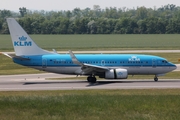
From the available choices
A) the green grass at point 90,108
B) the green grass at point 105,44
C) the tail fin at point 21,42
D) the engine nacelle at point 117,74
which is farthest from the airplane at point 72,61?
the green grass at point 105,44

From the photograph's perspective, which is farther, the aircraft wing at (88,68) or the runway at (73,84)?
the aircraft wing at (88,68)

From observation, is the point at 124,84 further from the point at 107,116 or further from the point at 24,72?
the point at 107,116

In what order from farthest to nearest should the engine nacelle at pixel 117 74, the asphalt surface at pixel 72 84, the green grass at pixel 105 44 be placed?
the green grass at pixel 105 44 < the engine nacelle at pixel 117 74 < the asphalt surface at pixel 72 84

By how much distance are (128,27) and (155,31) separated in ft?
33.4

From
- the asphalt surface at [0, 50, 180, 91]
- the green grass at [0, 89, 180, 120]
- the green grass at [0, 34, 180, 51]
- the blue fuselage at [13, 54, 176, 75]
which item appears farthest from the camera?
the green grass at [0, 34, 180, 51]

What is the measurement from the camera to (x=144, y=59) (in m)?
43.2

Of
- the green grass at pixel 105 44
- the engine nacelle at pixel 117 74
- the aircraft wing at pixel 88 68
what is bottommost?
the green grass at pixel 105 44

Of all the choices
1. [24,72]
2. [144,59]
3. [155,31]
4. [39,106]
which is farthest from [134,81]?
[155,31]

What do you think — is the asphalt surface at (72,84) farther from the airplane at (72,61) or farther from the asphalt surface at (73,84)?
the airplane at (72,61)

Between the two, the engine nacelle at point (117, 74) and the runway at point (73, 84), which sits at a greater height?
the engine nacelle at point (117, 74)

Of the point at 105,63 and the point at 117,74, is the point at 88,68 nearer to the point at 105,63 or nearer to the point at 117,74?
the point at 105,63

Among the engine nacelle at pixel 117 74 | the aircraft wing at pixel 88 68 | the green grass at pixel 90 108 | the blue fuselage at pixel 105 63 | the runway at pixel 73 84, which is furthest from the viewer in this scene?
the blue fuselage at pixel 105 63

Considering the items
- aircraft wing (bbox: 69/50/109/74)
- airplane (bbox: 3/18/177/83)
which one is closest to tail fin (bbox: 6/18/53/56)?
airplane (bbox: 3/18/177/83)

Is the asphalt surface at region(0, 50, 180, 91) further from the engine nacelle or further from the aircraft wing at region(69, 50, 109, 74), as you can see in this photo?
the aircraft wing at region(69, 50, 109, 74)
